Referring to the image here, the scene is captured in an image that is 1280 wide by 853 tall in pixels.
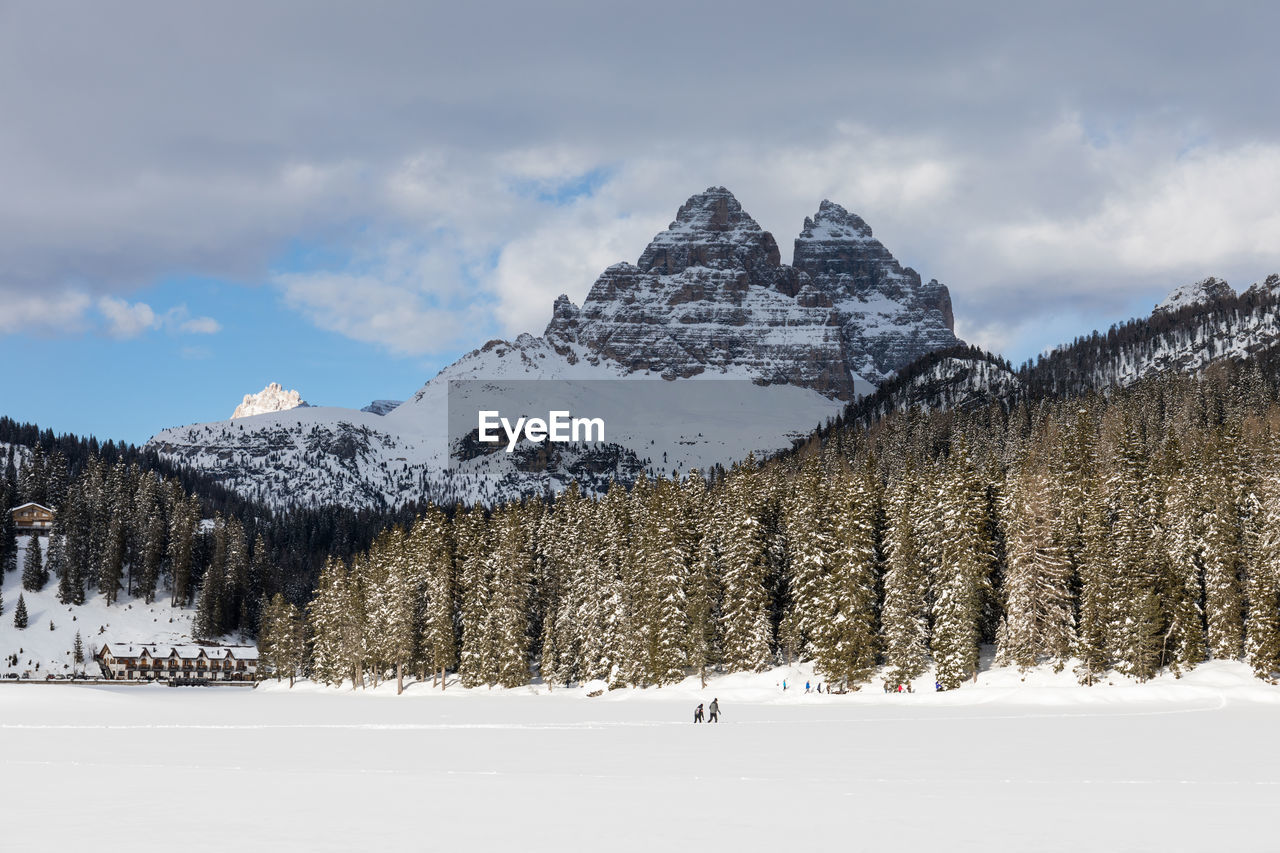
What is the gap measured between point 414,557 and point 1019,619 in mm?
54261

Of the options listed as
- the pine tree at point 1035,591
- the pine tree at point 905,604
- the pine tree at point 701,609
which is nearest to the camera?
the pine tree at point 905,604

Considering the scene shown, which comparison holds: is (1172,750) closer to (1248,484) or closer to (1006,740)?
(1006,740)

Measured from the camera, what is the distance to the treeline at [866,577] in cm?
7475

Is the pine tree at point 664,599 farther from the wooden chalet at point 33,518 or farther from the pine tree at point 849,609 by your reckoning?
the wooden chalet at point 33,518

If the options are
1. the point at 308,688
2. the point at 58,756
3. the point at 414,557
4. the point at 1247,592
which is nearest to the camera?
the point at 58,756

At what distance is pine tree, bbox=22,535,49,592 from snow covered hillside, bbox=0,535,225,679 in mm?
982

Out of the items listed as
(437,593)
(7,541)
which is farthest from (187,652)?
(437,593)

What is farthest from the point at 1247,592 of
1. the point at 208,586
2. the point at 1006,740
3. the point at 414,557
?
the point at 208,586

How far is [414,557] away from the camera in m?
105

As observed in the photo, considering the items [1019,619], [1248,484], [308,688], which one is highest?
[1248,484]

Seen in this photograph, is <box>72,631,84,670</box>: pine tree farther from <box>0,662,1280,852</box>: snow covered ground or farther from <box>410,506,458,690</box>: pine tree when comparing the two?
<box>0,662,1280,852</box>: snow covered ground

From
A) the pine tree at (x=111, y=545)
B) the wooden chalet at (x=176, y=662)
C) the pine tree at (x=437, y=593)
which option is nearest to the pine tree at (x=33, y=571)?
the pine tree at (x=111, y=545)

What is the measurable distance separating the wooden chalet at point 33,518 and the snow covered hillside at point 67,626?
45.2ft

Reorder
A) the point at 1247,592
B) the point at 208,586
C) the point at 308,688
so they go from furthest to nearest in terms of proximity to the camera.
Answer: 1. the point at 208,586
2. the point at 308,688
3. the point at 1247,592
